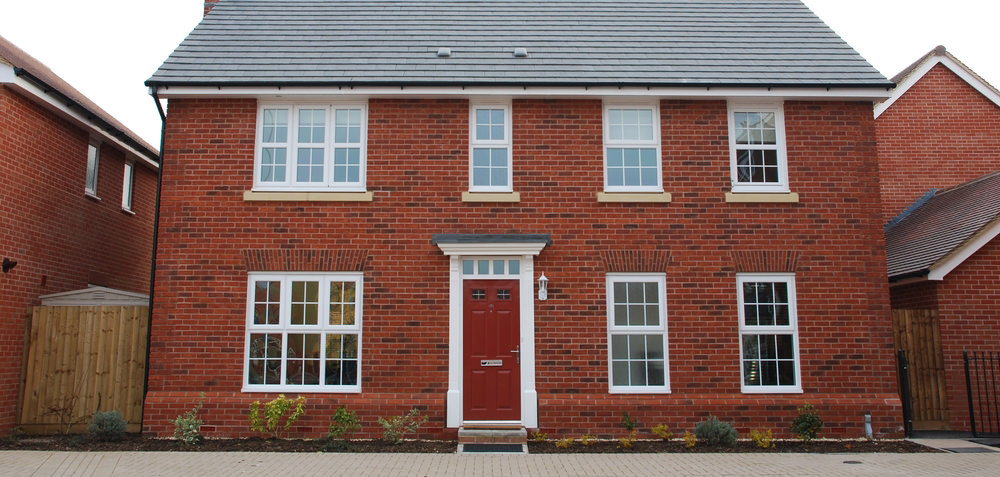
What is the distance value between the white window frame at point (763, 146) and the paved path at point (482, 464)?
4.07 m

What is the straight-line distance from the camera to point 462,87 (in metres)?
11.0

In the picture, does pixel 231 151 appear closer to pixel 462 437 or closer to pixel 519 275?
pixel 519 275

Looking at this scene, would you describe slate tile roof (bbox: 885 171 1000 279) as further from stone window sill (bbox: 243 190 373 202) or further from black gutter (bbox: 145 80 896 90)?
stone window sill (bbox: 243 190 373 202)

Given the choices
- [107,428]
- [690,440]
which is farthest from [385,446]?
[690,440]

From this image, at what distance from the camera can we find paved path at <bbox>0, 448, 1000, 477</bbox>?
27.6ft

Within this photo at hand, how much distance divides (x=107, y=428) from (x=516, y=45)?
8558 mm

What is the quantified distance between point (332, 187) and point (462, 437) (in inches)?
167

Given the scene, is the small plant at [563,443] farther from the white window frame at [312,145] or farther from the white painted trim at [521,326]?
the white window frame at [312,145]

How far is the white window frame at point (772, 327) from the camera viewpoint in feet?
35.2

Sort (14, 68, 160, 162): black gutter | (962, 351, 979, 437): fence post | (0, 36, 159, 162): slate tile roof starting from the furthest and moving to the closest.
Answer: (0, 36, 159, 162): slate tile roof → (14, 68, 160, 162): black gutter → (962, 351, 979, 437): fence post

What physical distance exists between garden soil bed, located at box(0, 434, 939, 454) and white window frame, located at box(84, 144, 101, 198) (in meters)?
4.94

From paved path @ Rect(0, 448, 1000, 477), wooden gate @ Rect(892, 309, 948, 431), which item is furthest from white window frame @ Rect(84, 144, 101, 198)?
wooden gate @ Rect(892, 309, 948, 431)

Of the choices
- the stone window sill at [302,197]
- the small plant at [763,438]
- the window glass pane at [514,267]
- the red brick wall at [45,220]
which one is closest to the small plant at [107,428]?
the red brick wall at [45,220]

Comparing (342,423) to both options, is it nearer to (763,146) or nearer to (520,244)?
Result: (520,244)
